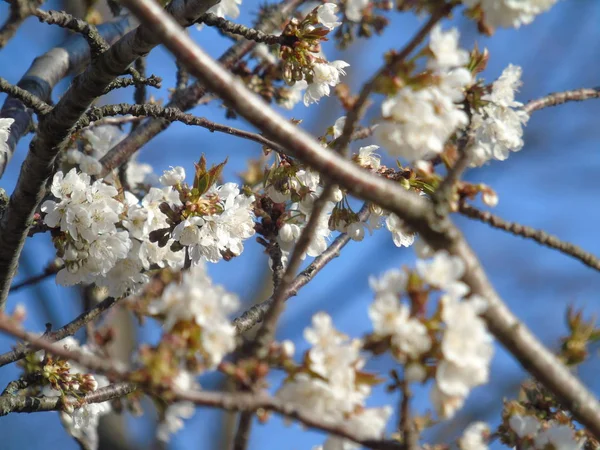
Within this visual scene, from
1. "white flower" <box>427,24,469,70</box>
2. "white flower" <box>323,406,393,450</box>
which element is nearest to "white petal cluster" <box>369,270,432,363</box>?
"white flower" <box>323,406,393,450</box>

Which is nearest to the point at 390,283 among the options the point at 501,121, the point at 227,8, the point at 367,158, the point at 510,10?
the point at 510,10

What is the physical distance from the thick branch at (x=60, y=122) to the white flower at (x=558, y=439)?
122cm

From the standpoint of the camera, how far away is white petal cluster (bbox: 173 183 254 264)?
1817mm

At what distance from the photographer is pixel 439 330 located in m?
0.90

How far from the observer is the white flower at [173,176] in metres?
1.88

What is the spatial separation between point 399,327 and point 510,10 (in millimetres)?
490

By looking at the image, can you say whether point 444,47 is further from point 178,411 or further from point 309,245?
point 178,411

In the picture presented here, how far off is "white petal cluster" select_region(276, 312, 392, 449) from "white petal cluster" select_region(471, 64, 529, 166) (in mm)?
721

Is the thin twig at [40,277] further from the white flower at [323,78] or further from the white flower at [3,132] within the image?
the white flower at [323,78]

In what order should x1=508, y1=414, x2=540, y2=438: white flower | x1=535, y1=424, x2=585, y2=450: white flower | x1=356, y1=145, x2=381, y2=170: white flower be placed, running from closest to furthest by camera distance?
x1=535, y1=424, x2=585, y2=450: white flower, x1=508, y1=414, x2=540, y2=438: white flower, x1=356, y1=145, x2=381, y2=170: white flower

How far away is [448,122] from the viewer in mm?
1021

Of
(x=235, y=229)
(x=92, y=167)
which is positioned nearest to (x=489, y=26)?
(x=235, y=229)

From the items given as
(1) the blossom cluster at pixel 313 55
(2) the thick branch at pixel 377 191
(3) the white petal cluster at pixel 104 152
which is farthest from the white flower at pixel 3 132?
(2) the thick branch at pixel 377 191

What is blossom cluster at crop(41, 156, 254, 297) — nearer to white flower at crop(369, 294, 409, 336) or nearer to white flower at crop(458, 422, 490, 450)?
white flower at crop(458, 422, 490, 450)
